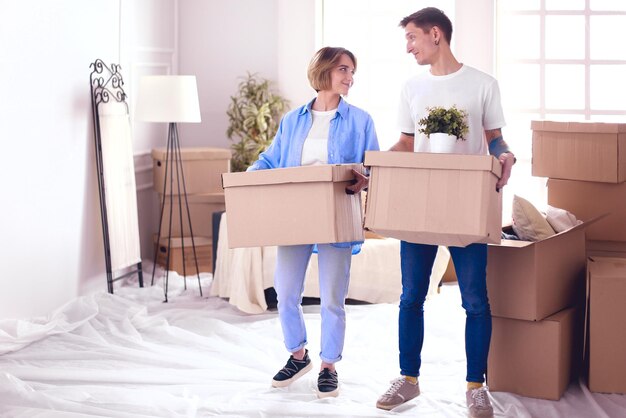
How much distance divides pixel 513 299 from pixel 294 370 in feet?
2.89

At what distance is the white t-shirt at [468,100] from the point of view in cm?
311

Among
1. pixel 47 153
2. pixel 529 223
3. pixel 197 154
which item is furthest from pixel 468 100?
pixel 197 154

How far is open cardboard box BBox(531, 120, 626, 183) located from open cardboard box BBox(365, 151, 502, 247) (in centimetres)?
117

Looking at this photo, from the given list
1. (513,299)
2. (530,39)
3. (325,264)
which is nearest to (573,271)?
(513,299)

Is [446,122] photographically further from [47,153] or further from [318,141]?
[47,153]

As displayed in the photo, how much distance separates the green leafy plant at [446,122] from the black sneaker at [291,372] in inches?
43.0

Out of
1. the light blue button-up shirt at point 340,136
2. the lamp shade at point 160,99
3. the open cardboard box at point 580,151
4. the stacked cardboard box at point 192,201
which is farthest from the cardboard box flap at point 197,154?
the light blue button-up shirt at point 340,136

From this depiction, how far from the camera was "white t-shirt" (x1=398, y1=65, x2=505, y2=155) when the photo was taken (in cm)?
311

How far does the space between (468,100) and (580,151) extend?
1.16m

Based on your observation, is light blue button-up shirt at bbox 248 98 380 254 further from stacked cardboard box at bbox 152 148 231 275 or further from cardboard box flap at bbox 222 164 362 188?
stacked cardboard box at bbox 152 148 231 275

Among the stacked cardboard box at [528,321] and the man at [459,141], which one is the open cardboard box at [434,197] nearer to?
the man at [459,141]

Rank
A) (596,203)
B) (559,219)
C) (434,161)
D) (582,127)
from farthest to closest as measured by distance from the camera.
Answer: (596,203) → (582,127) → (559,219) → (434,161)

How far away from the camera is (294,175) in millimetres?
3143

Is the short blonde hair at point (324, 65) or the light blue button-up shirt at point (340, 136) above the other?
the short blonde hair at point (324, 65)
